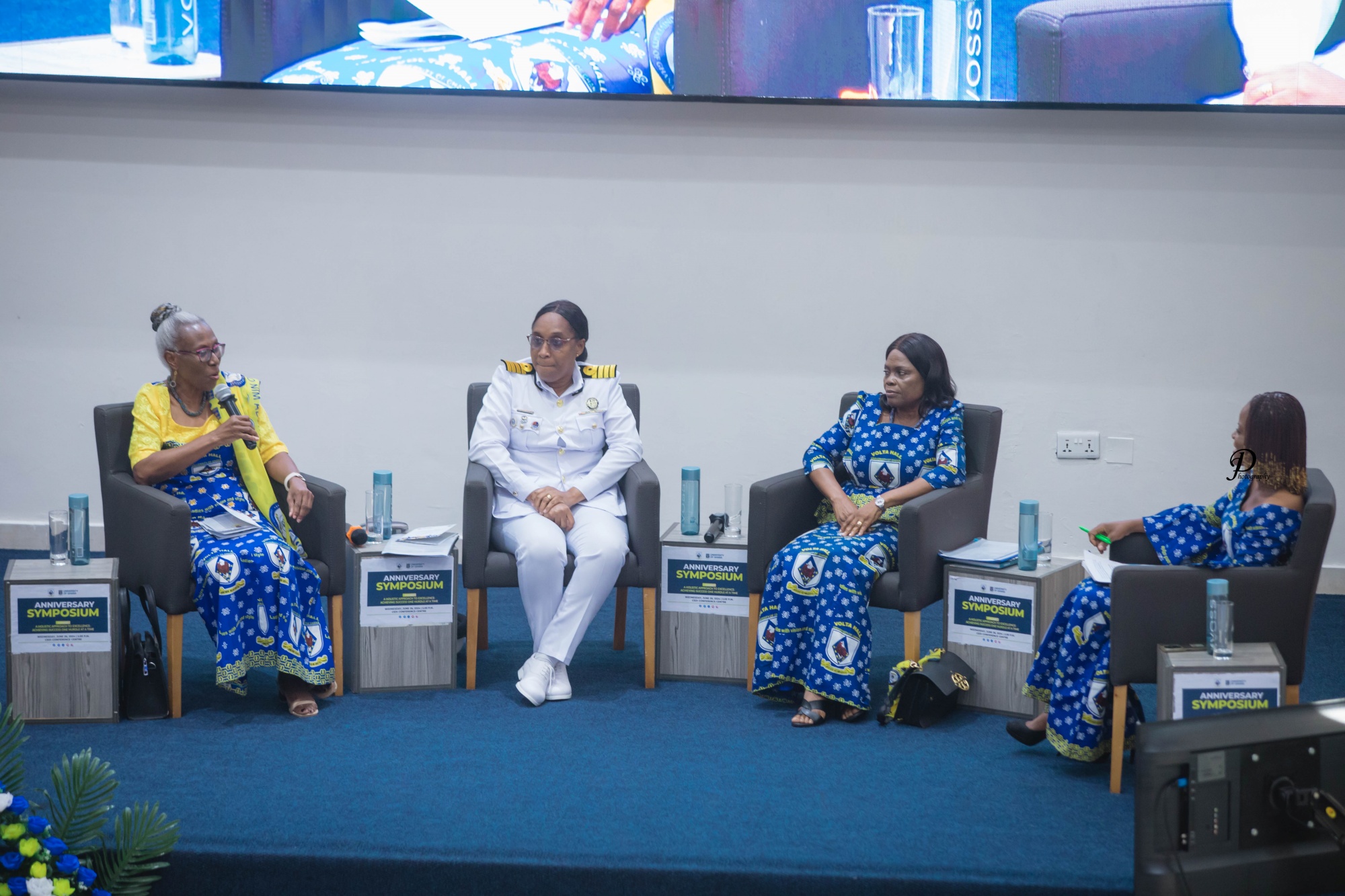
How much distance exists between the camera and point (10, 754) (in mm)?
2238

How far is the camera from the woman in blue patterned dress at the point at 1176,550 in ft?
9.02

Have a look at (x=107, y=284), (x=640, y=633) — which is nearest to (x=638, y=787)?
(x=640, y=633)

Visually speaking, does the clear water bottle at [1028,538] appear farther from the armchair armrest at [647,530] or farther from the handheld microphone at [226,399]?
the handheld microphone at [226,399]

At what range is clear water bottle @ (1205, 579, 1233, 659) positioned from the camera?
262 cm

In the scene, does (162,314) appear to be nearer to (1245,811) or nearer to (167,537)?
(167,537)

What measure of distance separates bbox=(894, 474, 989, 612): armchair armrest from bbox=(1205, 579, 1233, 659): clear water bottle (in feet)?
2.90

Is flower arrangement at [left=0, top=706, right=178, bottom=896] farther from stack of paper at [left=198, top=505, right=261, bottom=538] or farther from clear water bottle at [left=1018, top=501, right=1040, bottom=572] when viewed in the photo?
clear water bottle at [left=1018, top=501, right=1040, bottom=572]

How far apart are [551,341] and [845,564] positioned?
118 cm

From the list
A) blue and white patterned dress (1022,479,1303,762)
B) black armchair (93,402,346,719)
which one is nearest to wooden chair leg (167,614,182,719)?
black armchair (93,402,346,719)

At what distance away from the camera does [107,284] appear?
200 inches

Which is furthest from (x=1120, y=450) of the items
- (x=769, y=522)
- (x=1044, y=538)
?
(x=769, y=522)

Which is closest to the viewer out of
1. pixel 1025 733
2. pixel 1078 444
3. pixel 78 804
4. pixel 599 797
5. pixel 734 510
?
pixel 78 804

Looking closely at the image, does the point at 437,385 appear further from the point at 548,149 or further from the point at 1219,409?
the point at 1219,409

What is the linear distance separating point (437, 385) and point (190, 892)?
2958 mm
